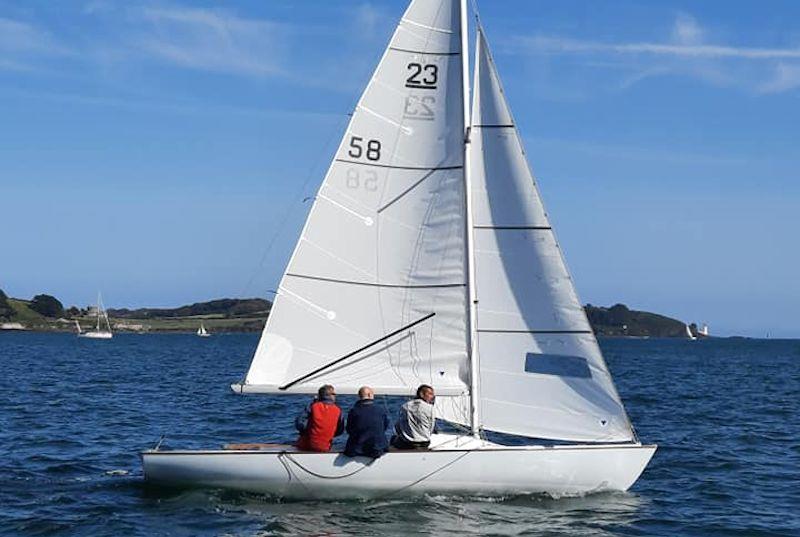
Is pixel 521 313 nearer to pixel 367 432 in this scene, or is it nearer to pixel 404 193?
pixel 404 193

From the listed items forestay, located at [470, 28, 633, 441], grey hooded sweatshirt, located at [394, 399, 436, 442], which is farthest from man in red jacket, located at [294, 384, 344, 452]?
forestay, located at [470, 28, 633, 441]

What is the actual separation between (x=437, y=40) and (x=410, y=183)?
7.46 feet

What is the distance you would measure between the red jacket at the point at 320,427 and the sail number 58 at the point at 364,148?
3884 mm

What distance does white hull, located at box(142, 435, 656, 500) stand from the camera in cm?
1623

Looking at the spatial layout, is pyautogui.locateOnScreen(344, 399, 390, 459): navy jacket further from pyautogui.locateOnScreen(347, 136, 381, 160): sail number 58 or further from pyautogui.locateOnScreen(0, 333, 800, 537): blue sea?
pyautogui.locateOnScreen(347, 136, 381, 160): sail number 58

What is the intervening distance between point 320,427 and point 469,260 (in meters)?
3.51

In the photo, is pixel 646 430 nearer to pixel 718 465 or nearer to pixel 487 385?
pixel 718 465

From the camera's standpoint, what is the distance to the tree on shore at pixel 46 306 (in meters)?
182

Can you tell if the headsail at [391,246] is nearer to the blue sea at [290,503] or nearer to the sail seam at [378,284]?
the sail seam at [378,284]

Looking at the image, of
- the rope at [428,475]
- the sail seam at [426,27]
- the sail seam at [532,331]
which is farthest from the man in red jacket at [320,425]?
the sail seam at [426,27]

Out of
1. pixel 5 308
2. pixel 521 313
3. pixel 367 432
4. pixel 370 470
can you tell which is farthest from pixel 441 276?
pixel 5 308

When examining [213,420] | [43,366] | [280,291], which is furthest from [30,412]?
[43,366]

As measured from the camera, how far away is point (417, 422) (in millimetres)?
16438

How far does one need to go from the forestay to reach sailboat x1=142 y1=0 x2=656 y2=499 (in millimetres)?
22
